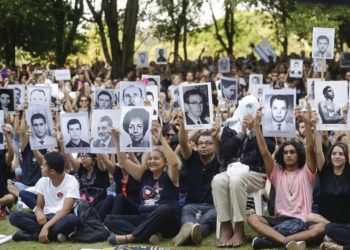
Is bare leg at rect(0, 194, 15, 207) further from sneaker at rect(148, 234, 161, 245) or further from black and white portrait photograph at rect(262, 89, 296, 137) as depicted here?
black and white portrait photograph at rect(262, 89, 296, 137)

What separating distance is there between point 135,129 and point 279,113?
1.78m

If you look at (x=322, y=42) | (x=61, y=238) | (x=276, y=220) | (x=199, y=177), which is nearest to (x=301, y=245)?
(x=276, y=220)

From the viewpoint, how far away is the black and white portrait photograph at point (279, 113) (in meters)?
8.34

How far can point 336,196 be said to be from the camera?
771 centimetres

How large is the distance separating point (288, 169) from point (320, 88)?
1.01m

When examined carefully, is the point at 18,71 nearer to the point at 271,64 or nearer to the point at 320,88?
the point at 271,64

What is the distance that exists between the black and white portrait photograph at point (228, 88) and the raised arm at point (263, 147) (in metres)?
4.29

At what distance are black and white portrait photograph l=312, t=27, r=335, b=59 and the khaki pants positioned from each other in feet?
14.0

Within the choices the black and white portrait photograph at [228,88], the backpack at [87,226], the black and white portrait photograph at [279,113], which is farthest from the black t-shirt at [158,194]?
the black and white portrait photograph at [228,88]

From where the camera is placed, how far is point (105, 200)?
9.18 m

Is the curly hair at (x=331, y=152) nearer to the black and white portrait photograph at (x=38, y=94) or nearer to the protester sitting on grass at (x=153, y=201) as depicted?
the protester sitting on grass at (x=153, y=201)

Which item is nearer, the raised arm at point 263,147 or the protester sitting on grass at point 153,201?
the raised arm at point 263,147

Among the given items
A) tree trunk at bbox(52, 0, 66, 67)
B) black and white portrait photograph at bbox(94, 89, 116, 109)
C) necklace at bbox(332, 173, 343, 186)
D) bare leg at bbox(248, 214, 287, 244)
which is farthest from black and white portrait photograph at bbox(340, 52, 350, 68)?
tree trunk at bbox(52, 0, 66, 67)

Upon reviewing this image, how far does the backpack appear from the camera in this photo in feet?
27.9
